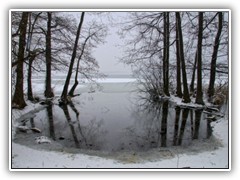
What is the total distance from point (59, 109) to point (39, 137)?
3.31 meters

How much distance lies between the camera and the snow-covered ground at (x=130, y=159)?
3752 millimetres

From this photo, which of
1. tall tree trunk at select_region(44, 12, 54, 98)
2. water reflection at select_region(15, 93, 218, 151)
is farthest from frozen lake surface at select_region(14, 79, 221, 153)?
tall tree trunk at select_region(44, 12, 54, 98)

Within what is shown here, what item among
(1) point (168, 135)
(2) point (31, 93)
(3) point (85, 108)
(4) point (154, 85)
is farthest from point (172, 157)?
(4) point (154, 85)

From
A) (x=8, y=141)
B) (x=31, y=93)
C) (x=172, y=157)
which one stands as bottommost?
(x=172, y=157)

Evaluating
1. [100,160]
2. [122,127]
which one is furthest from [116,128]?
[100,160]

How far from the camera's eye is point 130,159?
4.26 m

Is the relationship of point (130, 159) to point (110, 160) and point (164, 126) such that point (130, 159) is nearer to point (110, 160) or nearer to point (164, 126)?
point (110, 160)

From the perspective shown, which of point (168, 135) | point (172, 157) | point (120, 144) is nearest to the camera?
point (172, 157)

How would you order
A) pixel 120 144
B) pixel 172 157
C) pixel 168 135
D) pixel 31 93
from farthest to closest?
1. pixel 31 93
2. pixel 168 135
3. pixel 120 144
4. pixel 172 157

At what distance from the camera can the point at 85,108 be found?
8273 millimetres

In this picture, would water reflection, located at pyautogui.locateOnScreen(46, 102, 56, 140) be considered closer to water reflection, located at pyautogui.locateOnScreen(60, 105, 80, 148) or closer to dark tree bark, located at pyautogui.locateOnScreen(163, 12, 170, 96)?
water reflection, located at pyautogui.locateOnScreen(60, 105, 80, 148)

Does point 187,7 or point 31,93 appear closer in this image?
point 187,7
